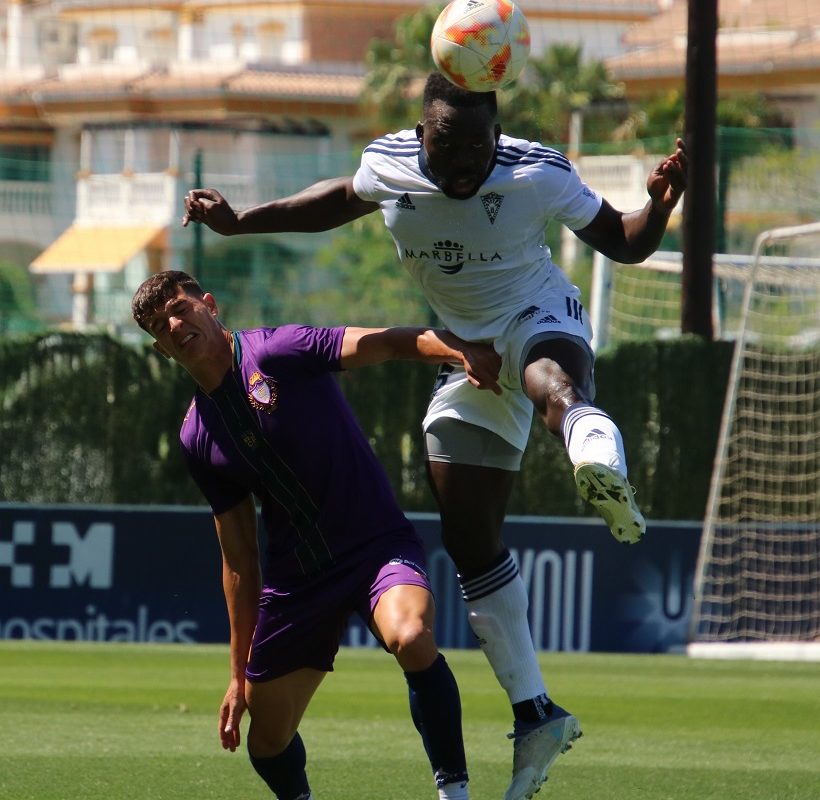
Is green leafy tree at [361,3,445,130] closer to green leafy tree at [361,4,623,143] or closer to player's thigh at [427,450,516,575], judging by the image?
green leafy tree at [361,4,623,143]

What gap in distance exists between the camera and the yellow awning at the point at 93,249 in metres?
17.5

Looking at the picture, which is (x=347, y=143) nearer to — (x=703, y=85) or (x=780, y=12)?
(x=780, y=12)

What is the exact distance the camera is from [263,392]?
592 cm

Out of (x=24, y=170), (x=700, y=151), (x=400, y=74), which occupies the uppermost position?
(x=400, y=74)

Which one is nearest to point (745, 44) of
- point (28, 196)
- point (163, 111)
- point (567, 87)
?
point (567, 87)

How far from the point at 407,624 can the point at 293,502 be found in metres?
0.66

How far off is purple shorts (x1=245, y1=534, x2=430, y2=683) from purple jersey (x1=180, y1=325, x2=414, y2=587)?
50 mm

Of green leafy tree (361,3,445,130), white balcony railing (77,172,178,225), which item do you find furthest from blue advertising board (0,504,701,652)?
green leafy tree (361,3,445,130)

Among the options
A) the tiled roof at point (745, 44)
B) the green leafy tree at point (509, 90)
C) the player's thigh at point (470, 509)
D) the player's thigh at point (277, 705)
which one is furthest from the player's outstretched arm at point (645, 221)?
the green leafy tree at point (509, 90)

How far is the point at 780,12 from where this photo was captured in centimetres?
4234

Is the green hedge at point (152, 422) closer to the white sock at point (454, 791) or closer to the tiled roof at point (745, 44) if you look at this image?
the white sock at point (454, 791)

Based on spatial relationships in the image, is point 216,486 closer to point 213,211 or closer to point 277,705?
point 277,705

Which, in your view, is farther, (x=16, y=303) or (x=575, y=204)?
(x=16, y=303)

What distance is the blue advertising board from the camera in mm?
15047
